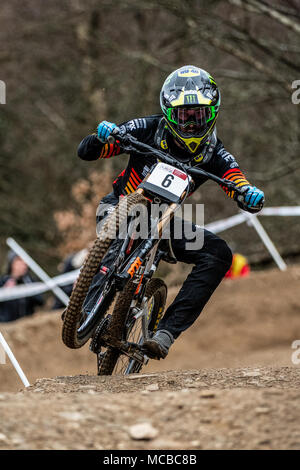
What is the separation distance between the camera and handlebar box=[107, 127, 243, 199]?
213 inches

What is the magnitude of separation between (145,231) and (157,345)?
36.8 inches

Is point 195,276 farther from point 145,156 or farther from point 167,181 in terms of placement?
point 145,156

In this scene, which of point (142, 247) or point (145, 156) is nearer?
point (142, 247)

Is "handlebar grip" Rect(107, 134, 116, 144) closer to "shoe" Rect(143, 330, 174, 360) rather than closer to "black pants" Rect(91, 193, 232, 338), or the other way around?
"black pants" Rect(91, 193, 232, 338)

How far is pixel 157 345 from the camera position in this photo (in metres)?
5.49

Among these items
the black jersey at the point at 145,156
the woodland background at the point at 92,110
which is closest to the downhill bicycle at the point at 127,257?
the black jersey at the point at 145,156

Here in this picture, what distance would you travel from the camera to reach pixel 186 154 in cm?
577

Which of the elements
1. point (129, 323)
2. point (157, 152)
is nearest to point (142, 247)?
point (129, 323)

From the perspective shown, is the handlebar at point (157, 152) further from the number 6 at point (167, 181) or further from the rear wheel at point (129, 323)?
the rear wheel at point (129, 323)

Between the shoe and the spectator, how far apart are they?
19.5 feet

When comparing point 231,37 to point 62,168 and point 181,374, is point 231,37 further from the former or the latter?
point 62,168

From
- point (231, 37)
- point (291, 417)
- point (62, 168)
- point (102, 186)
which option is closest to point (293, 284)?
point (231, 37)

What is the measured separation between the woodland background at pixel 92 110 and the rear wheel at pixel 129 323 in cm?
860

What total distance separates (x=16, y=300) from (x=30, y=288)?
47cm
